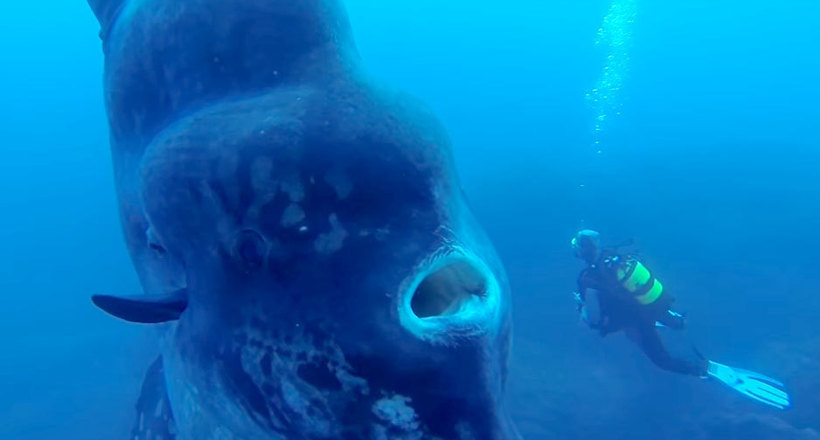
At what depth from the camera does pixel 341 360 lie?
1.88 metres

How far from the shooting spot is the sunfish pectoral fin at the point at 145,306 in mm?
2223

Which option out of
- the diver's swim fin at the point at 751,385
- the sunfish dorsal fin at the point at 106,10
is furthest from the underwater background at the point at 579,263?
the sunfish dorsal fin at the point at 106,10

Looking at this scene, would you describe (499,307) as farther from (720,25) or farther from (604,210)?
(720,25)

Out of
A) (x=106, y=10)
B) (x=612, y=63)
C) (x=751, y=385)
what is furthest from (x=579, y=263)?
(x=612, y=63)

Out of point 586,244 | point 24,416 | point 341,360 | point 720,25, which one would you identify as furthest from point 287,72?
point 720,25

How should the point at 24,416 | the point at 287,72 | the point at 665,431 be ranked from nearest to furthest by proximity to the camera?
the point at 287,72
the point at 665,431
the point at 24,416

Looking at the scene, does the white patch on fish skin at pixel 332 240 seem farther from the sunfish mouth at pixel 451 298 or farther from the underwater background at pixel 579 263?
the underwater background at pixel 579 263

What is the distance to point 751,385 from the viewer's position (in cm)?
1198

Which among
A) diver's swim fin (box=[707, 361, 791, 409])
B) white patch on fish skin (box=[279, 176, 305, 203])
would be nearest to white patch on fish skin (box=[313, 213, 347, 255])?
white patch on fish skin (box=[279, 176, 305, 203])

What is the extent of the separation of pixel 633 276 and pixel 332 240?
30.3 feet

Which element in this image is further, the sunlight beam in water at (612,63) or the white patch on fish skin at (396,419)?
the sunlight beam in water at (612,63)

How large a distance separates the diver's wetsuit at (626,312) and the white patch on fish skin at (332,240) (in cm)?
907

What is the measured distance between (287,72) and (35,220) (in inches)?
2290

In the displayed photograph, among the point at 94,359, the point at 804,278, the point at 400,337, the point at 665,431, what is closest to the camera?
the point at 400,337
